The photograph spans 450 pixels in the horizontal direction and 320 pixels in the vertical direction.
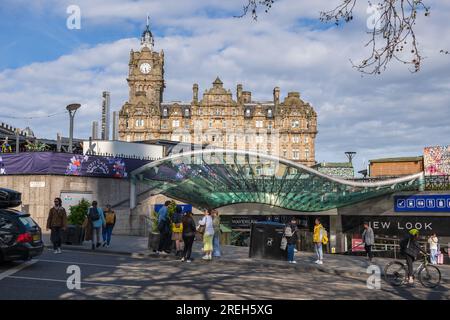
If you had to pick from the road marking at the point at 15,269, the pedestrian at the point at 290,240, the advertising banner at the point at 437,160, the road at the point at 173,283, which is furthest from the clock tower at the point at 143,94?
the road marking at the point at 15,269

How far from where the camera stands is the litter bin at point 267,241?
17250 mm

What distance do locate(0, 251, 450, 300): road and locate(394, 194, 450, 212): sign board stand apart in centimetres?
1354

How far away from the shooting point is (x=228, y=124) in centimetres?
10006

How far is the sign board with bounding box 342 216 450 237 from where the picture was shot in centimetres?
2583

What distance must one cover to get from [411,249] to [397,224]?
47.6 ft

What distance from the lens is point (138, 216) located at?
28.5m

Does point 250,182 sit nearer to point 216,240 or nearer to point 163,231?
point 216,240

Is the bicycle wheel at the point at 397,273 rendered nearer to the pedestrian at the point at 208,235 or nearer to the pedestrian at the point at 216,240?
the pedestrian at the point at 208,235

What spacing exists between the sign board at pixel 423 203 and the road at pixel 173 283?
13.5 metres

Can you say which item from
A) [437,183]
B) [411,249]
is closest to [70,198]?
[411,249]

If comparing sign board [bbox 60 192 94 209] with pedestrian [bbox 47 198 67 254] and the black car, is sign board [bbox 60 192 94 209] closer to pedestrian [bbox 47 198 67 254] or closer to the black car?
pedestrian [bbox 47 198 67 254]

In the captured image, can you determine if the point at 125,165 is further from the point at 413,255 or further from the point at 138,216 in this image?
the point at 413,255
